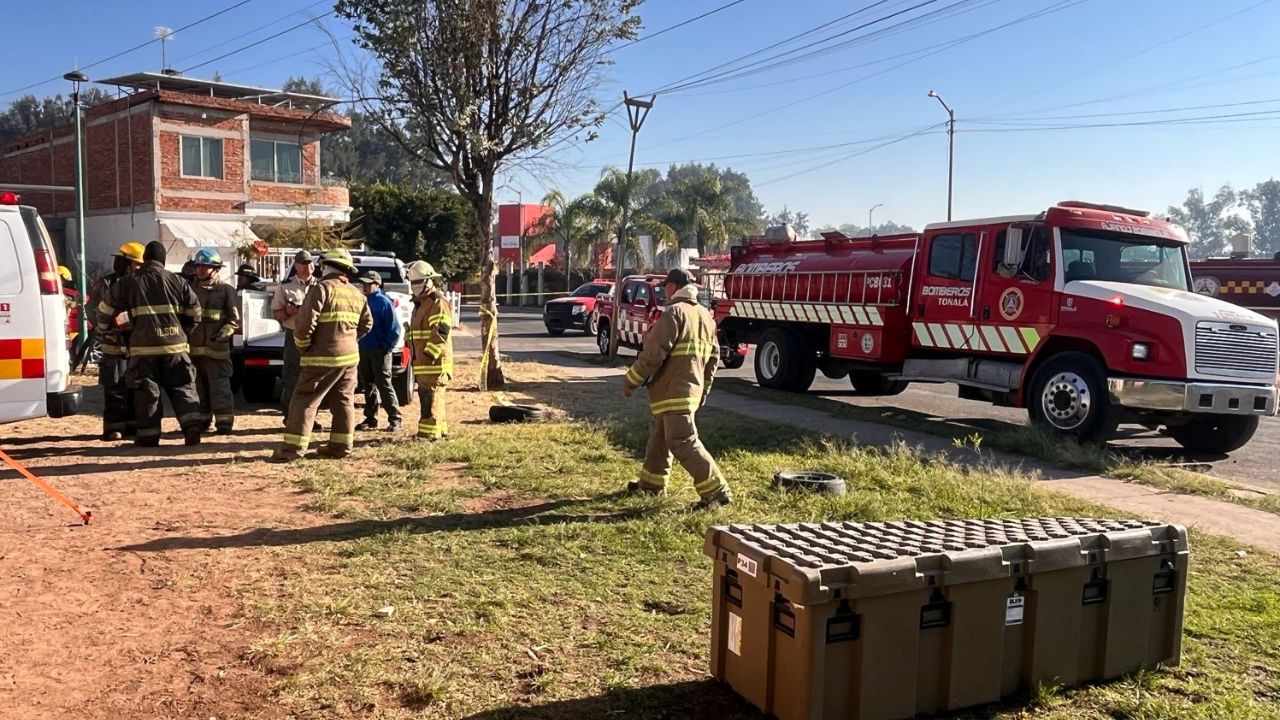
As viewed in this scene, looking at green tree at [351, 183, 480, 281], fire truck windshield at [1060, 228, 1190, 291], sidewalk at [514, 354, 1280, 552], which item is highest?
green tree at [351, 183, 480, 281]

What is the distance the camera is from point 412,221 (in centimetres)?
4134

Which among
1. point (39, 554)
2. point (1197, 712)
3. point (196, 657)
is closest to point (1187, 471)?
point (1197, 712)

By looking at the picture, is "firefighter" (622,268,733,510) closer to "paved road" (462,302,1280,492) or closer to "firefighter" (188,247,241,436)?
"firefighter" (188,247,241,436)

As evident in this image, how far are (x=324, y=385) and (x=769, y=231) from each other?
33.5 ft

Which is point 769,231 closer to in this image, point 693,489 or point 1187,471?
point 1187,471

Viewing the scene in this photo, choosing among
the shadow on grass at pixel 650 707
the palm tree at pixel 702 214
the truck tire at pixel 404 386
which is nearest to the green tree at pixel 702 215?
the palm tree at pixel 702 214

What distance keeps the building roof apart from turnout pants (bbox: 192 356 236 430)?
2535 cm

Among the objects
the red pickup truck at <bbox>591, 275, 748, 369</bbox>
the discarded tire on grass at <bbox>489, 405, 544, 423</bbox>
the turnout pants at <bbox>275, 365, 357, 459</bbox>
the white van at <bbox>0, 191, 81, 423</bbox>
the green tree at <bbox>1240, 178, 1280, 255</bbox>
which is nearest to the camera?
the white van at <bbox>0, 191, 81, 423</bbox>

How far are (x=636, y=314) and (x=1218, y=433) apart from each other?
11.0 m

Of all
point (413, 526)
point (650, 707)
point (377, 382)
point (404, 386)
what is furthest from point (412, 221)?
point (650, 707)

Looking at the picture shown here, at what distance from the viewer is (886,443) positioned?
34.3 feet

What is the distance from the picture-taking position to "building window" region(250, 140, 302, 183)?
118ft

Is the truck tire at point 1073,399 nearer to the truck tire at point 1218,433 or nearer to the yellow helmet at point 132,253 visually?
the truck tire at point 1218,433

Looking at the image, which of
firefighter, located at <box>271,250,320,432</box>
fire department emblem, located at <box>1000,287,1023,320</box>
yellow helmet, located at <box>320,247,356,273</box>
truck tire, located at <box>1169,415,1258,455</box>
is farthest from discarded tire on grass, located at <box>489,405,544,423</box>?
truck tire, located at <box>1169,415,1258,455</box>
